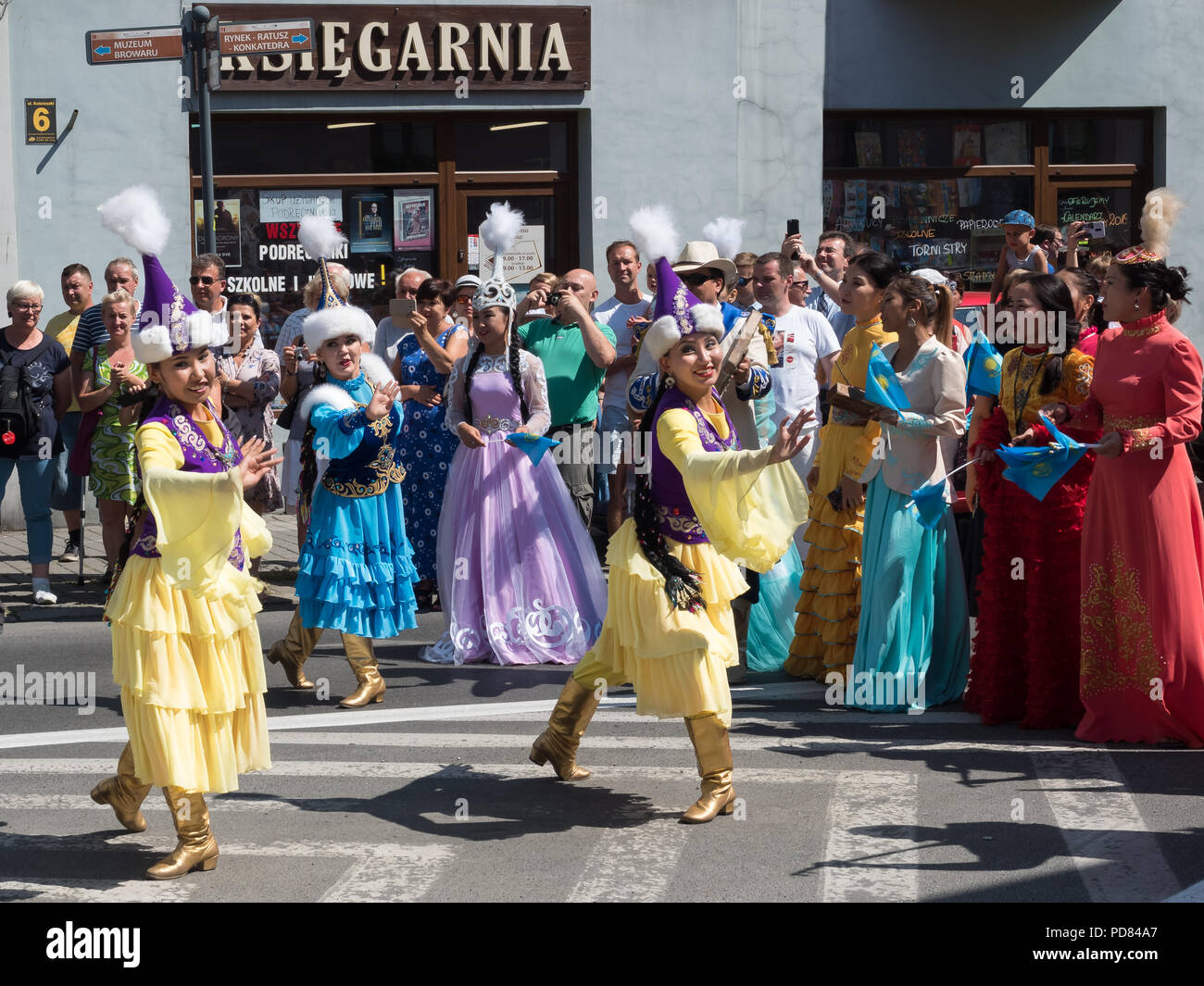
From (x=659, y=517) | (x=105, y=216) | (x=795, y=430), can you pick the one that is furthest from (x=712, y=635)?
(x=105, y=216)

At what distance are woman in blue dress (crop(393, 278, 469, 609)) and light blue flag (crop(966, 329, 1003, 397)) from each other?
3182 mm

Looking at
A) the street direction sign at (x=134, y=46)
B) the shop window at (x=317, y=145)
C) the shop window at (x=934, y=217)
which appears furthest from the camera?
the shop window at (x=934, y=217)

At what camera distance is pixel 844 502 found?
8.32 metres

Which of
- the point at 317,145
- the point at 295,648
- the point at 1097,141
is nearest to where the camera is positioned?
the point at 295,648

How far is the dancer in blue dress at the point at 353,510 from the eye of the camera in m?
7.69

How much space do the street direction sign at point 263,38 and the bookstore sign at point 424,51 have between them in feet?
7.13

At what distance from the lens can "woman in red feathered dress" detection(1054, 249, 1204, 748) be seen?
704 centimetres

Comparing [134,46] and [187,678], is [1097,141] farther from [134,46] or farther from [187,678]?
[187,678]

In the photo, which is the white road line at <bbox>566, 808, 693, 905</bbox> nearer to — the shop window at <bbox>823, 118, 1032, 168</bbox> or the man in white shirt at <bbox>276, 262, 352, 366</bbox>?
the man in white shirt at <bbox>276, 262, 352, 366</bbox>

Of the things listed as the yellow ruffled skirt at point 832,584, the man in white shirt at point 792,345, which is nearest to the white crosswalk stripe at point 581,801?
the yellow ruffled skirt at point 832,584

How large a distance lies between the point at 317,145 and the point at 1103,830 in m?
11.0

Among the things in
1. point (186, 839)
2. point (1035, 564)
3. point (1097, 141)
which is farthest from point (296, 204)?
point (186, 839)

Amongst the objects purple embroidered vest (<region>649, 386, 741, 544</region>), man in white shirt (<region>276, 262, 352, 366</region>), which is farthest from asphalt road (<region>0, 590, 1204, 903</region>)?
man in white shirt (<region>276, 262, 352, 366</region>)

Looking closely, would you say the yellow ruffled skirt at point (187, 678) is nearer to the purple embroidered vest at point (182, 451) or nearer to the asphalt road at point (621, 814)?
the purple embroidered vest at point (182, 451)
